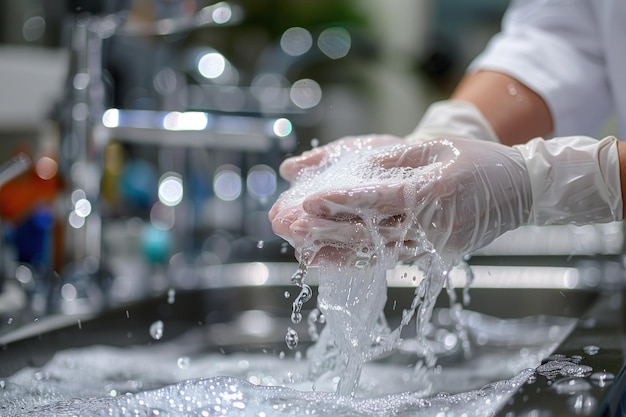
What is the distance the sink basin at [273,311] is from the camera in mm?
658

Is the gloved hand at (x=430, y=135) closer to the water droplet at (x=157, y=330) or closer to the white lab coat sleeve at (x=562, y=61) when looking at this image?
the white lab coat sleeve at (x=562, y=61)

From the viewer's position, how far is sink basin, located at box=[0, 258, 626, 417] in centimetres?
66

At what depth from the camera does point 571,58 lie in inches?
37.8

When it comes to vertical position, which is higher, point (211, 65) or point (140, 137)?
point (211, 65)

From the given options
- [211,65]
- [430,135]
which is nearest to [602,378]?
[430,135]

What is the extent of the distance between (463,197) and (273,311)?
1.61 ft

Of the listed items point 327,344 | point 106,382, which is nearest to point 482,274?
point 327,344

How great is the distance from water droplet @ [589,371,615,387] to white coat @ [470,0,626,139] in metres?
0.49

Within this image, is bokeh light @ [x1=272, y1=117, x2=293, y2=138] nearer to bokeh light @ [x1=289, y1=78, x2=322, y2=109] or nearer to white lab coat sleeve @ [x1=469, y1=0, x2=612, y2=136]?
white lab coat sleeve @ [x1=469, y1=0, x2=612, y2=136]

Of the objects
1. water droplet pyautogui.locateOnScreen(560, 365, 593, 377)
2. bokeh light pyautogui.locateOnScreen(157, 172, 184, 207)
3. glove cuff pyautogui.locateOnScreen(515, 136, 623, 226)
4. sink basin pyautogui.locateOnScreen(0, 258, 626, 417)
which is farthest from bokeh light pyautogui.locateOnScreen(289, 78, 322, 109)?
water droplet pyautogui.locateOnScreen(560, 365, 593, 377)

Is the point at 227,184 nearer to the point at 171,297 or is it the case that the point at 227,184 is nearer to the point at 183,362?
the point at 171,297

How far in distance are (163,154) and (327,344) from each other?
877mm

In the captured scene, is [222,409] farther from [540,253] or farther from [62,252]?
[540,253]

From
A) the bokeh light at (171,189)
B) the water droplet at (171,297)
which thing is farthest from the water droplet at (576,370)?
the bokeh light at (171,189)
